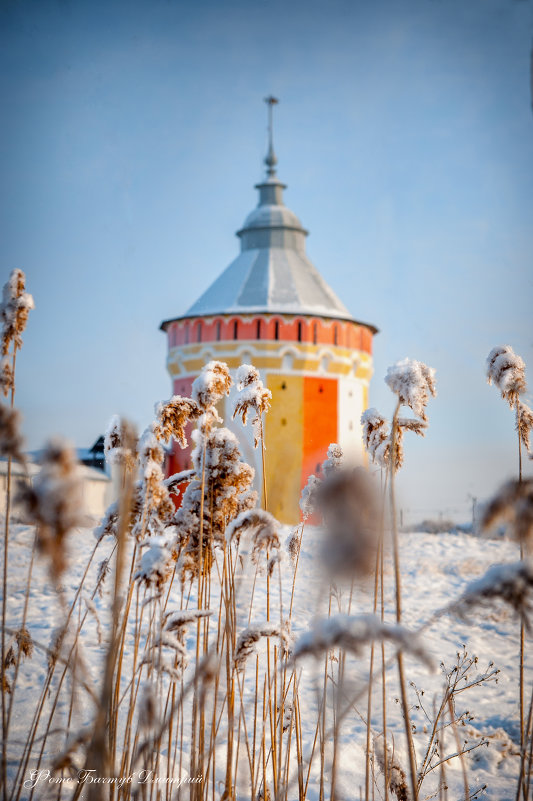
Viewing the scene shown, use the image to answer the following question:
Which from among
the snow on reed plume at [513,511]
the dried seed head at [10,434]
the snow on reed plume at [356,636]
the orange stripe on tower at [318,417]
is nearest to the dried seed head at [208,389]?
the dried seed head at [10,434]

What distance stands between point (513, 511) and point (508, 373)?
111cm

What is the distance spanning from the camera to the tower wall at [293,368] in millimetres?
17375

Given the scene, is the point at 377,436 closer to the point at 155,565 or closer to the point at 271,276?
the point at 155,565

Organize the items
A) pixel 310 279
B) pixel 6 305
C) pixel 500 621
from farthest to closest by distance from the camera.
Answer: pixel 310 279 < pixel 500 621 < pixel 6 305

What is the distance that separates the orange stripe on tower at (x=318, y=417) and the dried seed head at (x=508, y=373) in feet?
49.1

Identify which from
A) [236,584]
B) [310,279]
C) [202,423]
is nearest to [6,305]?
[202,423]

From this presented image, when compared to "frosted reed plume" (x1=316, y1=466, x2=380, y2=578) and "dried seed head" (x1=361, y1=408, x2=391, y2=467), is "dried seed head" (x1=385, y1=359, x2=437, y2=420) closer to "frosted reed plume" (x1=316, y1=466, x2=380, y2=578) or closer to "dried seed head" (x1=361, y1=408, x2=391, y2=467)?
"dried seed head" (x1=361, y1=408, x2=391, y2=467)

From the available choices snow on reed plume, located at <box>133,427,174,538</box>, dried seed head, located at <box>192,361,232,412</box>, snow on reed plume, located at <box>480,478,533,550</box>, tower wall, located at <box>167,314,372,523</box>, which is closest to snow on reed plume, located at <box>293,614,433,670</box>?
snow on reed plume, located at <box>480,478,533,550</box>

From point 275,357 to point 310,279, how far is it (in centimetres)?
334

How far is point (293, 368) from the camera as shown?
17.7 m

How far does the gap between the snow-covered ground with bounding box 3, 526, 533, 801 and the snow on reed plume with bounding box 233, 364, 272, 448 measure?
1.27 ft

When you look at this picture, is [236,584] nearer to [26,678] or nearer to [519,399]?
[519,399]

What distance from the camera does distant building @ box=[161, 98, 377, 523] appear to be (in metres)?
17.4

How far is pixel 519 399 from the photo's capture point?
2.23 m
